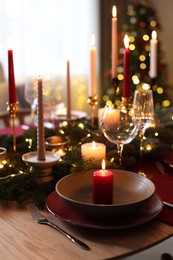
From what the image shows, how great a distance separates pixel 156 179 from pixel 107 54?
3191mm

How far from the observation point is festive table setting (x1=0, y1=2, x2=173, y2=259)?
99 cm

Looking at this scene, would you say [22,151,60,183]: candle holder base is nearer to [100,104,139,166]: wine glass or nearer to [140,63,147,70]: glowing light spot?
[100,104,139,166]: wine glass

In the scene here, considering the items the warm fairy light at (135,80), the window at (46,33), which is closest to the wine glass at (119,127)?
the window at (46,33)

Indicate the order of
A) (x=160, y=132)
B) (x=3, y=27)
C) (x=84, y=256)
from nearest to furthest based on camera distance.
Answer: (x=84, y=256)
(x=160, y=132)
(x=3, y=27)

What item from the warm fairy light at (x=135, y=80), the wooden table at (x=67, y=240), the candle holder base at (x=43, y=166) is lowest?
the wooden table at (x=67, y=240)

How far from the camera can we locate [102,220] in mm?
1057

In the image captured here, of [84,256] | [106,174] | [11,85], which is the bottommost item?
[84,256]

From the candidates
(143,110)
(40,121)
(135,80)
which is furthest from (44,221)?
(135,80)

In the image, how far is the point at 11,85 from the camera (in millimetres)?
1445

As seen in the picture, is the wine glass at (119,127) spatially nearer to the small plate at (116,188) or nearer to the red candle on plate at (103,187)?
the small plate at (116,188)

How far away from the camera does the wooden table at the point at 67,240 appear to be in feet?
3.08

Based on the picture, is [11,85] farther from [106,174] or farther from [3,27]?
[3,27]

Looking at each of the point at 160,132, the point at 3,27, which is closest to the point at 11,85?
the point at 160,132

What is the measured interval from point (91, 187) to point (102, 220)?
19 centimetres
